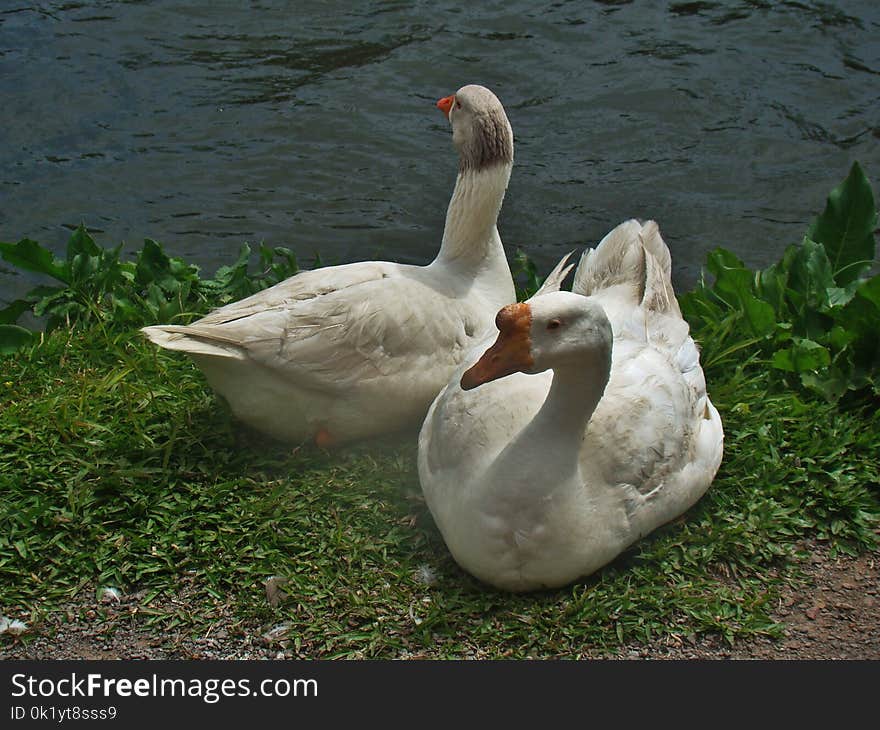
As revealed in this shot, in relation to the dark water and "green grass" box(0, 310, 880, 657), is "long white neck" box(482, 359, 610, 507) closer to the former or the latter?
"green grass" box(0, 310, 880, 657)

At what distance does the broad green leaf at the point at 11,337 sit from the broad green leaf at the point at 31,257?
409mm

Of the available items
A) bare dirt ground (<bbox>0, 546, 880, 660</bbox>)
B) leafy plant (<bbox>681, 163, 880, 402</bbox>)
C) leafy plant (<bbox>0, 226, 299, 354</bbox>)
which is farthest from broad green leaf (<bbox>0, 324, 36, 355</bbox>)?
leafy plant (<bbox>681, 163, 880, 402</bbox>)

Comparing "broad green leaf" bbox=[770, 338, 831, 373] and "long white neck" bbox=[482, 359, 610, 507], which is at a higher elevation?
"long white neck" bbox=[482, 359, 610, 507]

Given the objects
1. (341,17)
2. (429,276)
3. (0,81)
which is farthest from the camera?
(341,17)

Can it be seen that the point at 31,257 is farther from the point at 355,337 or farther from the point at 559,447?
the point at 559,447

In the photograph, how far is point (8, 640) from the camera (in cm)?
385

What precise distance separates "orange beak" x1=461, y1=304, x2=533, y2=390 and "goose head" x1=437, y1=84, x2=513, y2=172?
1.62 m

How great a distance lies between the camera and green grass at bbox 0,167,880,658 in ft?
12.9

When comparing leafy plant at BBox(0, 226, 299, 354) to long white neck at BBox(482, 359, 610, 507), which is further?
leafy plant at BBox(0, 226, 299, 354)

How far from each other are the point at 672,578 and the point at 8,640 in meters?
2.42

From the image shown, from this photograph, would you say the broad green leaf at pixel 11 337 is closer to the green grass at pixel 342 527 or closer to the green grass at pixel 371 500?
the green grass at pixel 371 500

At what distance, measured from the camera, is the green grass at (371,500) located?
3.93 meters

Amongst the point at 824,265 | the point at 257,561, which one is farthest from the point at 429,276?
the point at 824,265

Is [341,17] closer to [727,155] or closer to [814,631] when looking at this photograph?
[727,155]
